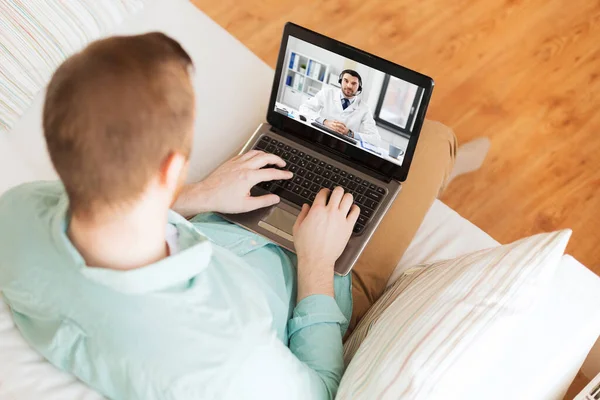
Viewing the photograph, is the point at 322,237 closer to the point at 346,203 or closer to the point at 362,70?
the point at 346,203

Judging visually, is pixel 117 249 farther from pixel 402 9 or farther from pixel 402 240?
pixel 402 9

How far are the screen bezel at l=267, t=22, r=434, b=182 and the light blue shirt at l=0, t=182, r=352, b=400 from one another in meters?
0.47

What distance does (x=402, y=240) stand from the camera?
124 cm

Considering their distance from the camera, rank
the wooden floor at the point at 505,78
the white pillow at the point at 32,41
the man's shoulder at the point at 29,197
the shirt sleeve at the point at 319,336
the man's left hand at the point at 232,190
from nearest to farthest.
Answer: the man's shoulder at the point at 29,197 < the shirt sleeve at the point at 319,336 < the man's left hand at the point at 232,190 < the white pillow at the point at 32,41 < the wooden floor at the point at 505,78

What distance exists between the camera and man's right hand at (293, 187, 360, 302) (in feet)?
3.48

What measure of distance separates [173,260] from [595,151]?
1.51 meters

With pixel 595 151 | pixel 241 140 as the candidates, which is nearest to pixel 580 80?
pixel 595 151

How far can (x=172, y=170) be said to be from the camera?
66 centimetres

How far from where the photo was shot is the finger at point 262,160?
1204 mm

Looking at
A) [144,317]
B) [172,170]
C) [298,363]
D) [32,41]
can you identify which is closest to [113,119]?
[172,170]

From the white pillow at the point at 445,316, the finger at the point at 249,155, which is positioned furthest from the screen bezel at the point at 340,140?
the white pillow at the point at 445,316

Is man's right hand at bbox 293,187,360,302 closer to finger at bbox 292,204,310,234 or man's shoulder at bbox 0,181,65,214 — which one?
finger at bbox 292,204,310,234

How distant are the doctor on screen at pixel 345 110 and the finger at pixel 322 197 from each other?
135 millimetres

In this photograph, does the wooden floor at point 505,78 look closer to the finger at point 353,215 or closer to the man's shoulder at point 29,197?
the finger at point 353,215
